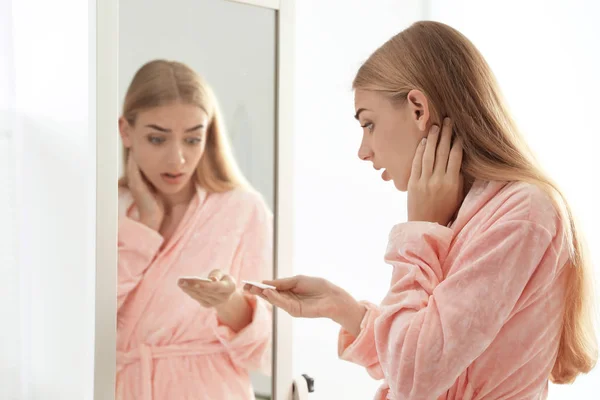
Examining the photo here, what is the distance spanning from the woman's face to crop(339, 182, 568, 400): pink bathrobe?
3.6 inches

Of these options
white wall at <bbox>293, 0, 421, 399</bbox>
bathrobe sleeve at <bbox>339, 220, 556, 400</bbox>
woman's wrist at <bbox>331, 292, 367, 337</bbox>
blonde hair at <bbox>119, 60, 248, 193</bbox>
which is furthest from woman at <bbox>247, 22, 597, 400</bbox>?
white wall at <bbox>293, 0, 421, 399</bbox>

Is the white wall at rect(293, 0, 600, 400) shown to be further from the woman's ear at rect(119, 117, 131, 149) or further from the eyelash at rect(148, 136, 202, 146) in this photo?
the woman's ear at rect(119, 117, 131, 149)

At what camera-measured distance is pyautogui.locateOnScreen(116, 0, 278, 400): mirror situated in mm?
1142

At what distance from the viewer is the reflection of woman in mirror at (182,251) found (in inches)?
44.9

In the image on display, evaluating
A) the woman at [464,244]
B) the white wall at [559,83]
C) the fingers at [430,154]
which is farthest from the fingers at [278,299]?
the white wall at [559,83]

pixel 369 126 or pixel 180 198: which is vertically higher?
pixel 369 126

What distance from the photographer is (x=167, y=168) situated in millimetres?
1187

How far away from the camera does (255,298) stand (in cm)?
127

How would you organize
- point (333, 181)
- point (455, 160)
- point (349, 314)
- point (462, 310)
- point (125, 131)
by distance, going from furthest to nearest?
point (333, 181)
point (125, 131)
point (349, 314)
point (455, 160)
point (462, 310)

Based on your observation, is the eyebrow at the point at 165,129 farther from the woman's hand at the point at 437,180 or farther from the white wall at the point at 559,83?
the white wall at the point at 559,83

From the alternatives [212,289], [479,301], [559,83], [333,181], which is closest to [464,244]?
[479,301]

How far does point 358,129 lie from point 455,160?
2.77 feet

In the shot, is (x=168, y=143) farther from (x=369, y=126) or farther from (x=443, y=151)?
(x=443, y=151)

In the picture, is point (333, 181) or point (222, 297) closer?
point (222, 297)
